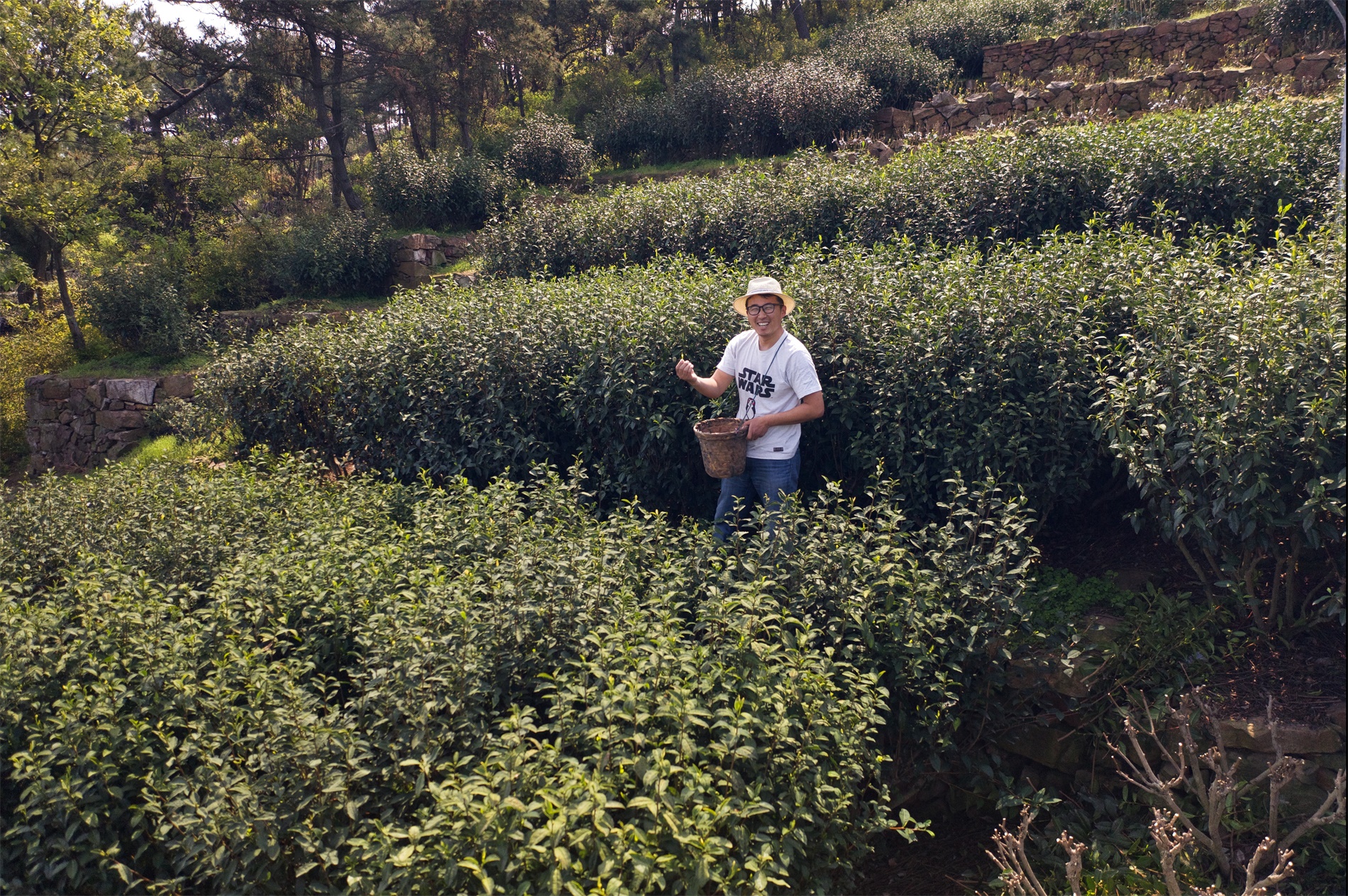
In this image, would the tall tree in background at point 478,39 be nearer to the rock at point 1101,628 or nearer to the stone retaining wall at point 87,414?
the stone retaining wall at point 87,414

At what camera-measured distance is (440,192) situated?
1435 centimetres

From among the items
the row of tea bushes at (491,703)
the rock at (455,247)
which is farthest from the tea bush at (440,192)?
the row of tea bushes at (491,703)

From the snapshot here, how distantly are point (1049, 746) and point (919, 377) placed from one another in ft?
5.95

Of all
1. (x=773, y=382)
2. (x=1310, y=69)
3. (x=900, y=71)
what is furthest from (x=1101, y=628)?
(x=900, y=71)

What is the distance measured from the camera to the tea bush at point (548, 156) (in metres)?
15.0

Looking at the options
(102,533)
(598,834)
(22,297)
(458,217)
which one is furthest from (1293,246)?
(22,297)

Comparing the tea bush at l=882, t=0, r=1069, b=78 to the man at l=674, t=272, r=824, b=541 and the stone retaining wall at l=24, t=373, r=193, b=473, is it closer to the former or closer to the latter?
the man at l=674, t=272, r=824, b=541

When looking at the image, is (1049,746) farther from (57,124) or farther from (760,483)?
(57,124)

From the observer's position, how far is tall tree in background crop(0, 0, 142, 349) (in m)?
12.6

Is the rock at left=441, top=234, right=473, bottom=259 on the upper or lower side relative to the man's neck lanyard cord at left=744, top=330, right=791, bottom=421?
upper

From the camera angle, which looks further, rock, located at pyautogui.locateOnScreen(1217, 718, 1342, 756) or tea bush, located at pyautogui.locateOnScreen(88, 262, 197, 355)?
tea bush, located at pyautogui.locateOnScreen(88, 262, 197, 355)

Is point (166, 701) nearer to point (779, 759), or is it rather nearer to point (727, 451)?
point (779, 759)

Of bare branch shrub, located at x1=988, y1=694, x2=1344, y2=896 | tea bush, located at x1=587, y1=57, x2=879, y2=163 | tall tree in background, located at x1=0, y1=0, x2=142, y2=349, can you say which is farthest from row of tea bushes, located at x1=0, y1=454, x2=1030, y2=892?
tall tree in background, located at x1=0, y1=0, x2=142, y2=349

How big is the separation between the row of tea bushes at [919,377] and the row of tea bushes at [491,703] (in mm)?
700
